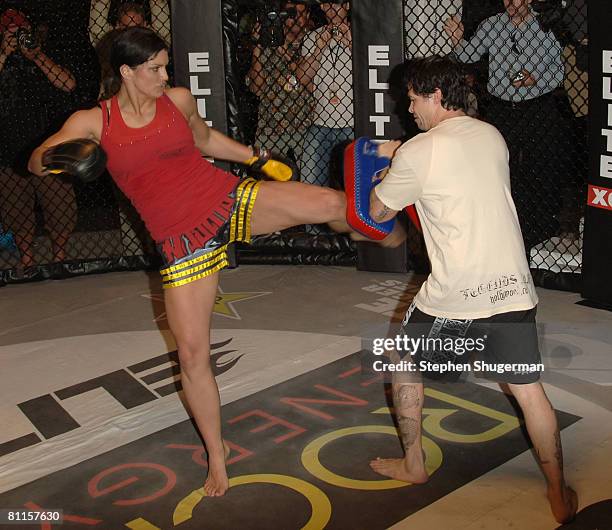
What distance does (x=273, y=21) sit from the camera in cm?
514

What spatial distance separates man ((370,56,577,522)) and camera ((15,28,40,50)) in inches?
136

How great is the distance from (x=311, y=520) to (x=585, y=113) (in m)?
3.35

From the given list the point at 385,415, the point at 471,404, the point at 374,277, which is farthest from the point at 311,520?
the point at 374,277

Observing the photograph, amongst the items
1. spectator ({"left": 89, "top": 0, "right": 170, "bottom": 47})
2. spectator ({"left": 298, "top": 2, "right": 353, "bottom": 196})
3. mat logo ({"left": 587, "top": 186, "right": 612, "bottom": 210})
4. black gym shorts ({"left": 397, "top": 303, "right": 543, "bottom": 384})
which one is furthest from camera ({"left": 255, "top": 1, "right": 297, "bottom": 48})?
black gym shorts ({"left": 397, "top": 303, "right": 543, "bottom": 384})

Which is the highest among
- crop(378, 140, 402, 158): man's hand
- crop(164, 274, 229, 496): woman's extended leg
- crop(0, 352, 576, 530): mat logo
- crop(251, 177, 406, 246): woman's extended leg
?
crop(378, 140, 402, 158): man's hand

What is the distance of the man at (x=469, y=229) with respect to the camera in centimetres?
230

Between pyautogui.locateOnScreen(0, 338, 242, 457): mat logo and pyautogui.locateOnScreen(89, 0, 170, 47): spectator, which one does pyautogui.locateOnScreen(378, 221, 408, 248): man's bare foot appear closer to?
pyautogui.locateOnScreen(0, 338, 242, 457): mat logo

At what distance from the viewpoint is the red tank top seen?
2.60 meters

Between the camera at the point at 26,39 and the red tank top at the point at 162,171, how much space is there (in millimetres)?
2804

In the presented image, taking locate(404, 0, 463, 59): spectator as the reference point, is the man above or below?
below

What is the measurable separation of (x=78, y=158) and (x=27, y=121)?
3013mm

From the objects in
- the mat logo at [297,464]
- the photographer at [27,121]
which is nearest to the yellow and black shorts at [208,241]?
the mat logo at [297,464]

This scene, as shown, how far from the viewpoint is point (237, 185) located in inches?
109

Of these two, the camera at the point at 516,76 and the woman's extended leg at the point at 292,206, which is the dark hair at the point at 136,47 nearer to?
the woman's extended leg at the point at 292,206
